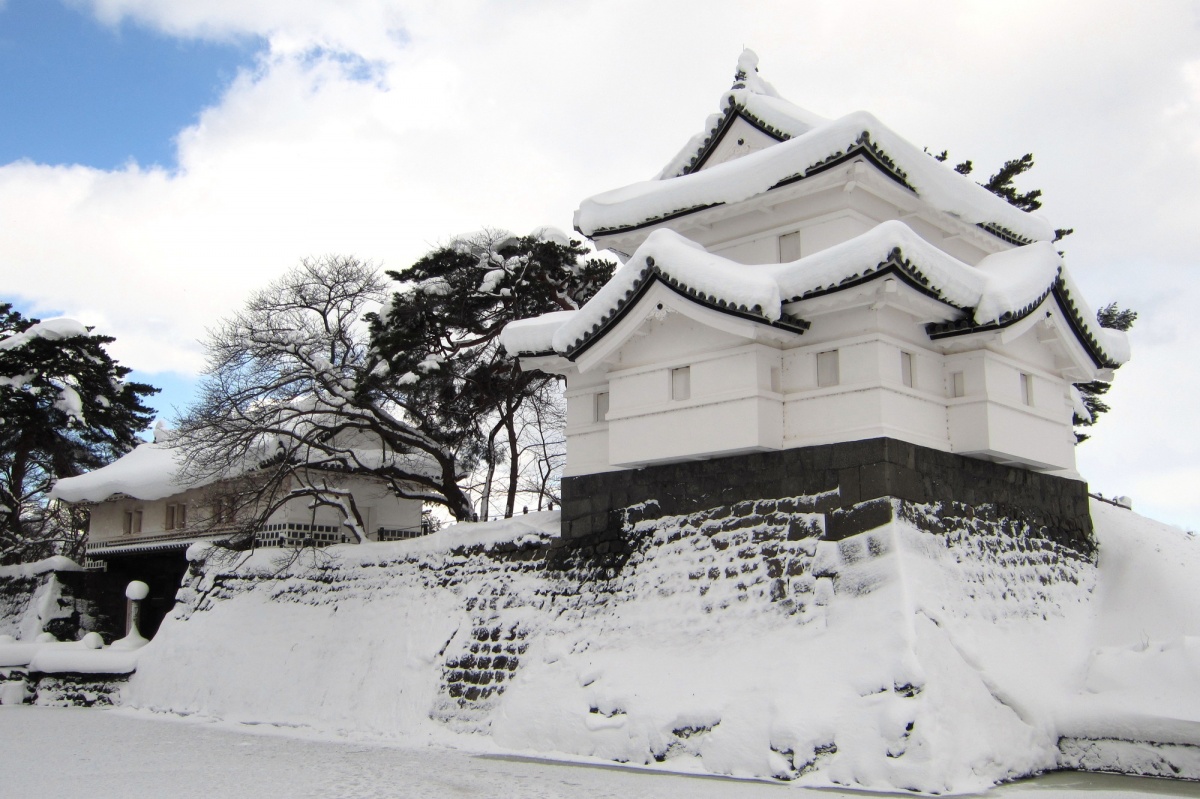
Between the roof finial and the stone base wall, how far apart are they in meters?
7.81

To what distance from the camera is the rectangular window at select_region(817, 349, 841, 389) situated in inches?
525

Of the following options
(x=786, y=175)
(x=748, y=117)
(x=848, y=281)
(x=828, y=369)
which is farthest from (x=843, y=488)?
(x=748, y=117)

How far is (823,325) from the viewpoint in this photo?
13500 millimetres

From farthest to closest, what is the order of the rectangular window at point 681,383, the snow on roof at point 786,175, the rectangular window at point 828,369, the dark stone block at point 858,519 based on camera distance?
Result: the rectangular window at point 681,383 < the snow on roof at point 786,175 < the rectangular window at point 828,369 < the dark stone block at point 858,519

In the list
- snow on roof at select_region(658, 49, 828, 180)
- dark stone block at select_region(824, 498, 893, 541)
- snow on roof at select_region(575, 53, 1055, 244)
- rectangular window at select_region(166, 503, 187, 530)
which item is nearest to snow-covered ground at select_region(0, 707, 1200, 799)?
dark stone block at select_region(824, 498, 893, 541)

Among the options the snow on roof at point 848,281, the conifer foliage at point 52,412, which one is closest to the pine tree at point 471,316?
the snow on roof at point 848,281

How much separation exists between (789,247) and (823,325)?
207cm

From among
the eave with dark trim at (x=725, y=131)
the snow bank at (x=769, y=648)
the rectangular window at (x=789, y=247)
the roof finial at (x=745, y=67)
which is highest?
the roof finial at (x=745, y=67)

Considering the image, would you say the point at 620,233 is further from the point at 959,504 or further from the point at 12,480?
the point at 12,480

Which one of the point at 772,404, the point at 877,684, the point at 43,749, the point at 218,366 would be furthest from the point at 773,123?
the point at 43,749

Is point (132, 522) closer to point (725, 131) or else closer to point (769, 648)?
point (725, 131)

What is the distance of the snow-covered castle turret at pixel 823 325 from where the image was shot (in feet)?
42.5

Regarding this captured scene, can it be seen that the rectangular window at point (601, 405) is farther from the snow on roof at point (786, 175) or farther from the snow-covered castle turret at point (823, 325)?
the snow on roof at point (786, 175)

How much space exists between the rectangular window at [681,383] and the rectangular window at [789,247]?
2406 mm
